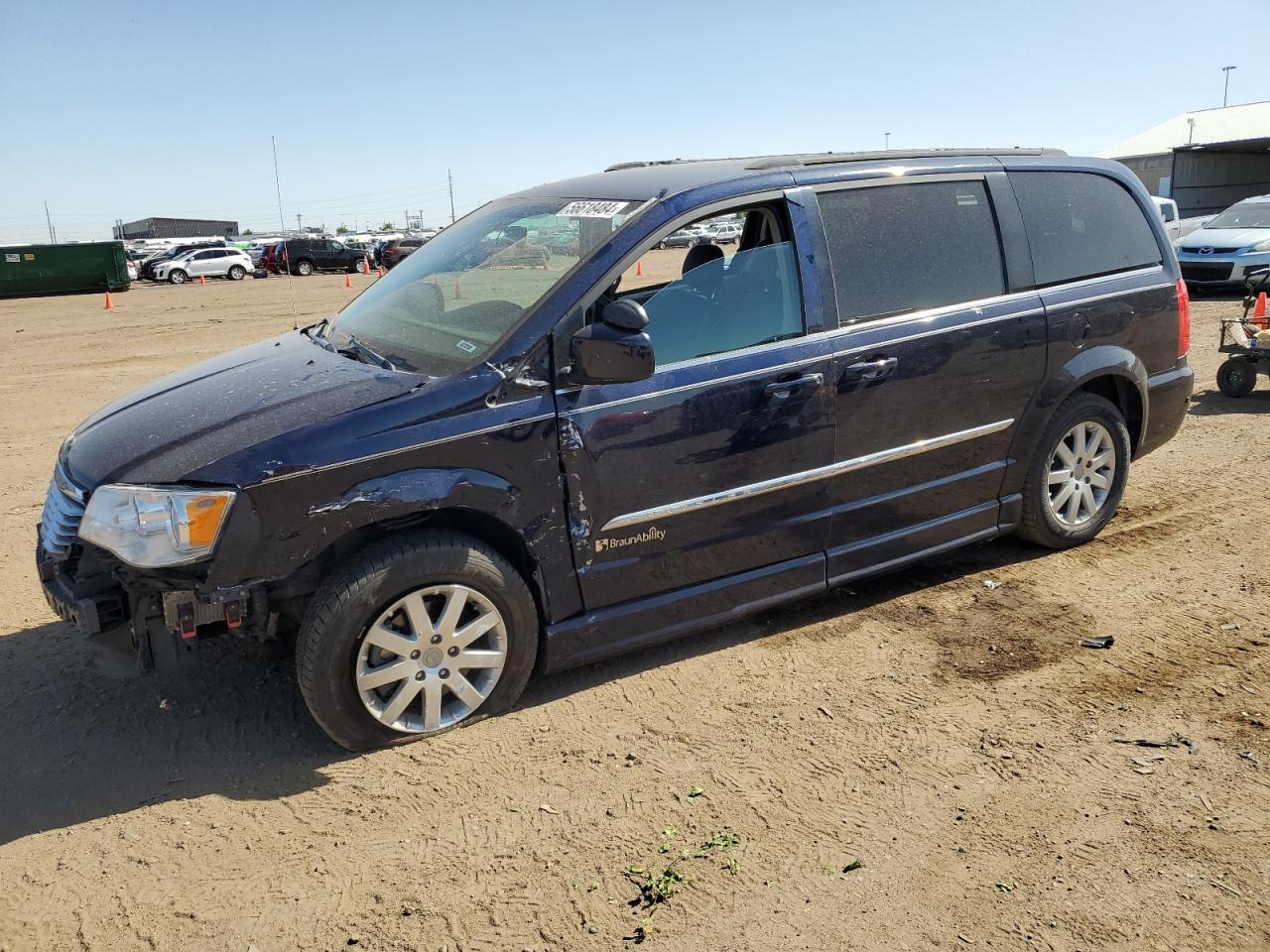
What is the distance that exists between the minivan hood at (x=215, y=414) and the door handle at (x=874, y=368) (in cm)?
178

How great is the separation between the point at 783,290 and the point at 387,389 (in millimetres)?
1656

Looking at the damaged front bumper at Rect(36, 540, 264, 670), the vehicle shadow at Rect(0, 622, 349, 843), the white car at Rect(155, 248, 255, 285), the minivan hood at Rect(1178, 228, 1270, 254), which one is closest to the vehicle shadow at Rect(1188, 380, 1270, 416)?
the vehicle shadow at Rect(0, 622, 349, 843)

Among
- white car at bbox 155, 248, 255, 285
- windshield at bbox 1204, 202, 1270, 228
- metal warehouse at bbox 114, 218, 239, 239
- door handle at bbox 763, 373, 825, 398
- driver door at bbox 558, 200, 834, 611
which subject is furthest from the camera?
metal warehouse at bbox 114, 218, 239, 239

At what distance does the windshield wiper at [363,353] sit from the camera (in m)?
3.83

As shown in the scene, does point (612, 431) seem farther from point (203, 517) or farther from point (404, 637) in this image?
point (203, 517)

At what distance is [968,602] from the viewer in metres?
4.68

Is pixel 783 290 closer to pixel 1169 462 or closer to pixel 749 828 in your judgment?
pixel 749 828

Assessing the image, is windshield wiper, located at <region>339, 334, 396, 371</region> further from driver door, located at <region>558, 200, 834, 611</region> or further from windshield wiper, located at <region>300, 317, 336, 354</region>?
driver door, located at <region>558, 200, 834, 611</region>

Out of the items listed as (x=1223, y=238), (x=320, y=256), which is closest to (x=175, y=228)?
(x=320, y=256)

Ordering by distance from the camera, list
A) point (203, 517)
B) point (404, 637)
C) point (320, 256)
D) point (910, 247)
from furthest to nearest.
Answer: point (320, 256) < point (910, 247) < point (404, 637) < point (203, 517)

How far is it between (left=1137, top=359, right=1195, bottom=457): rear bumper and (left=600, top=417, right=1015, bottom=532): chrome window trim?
3.76 ft

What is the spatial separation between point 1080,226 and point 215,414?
13.5ft

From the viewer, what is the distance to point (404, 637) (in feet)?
11.3

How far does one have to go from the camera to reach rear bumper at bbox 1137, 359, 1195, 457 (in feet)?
17.4
